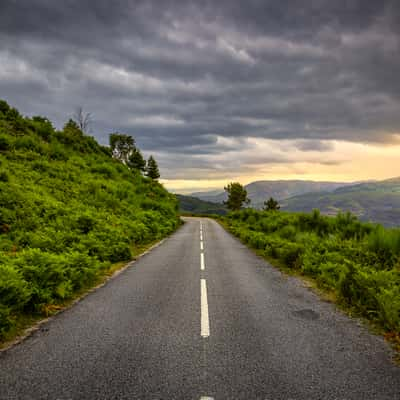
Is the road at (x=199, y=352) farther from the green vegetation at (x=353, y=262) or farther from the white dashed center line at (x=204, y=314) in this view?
the green vegetation at (x=353, y=262)

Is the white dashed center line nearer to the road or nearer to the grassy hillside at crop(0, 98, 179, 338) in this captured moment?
the road

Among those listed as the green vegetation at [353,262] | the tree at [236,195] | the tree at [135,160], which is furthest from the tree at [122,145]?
the green vegetation at [353,262]

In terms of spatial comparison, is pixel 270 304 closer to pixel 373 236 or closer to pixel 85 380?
pixel 85 380

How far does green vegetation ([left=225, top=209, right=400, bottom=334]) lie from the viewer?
617 cm

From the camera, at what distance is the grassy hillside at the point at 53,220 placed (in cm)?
648

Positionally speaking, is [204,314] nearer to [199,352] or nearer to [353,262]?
[199,352]

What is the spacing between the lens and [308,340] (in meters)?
4.87

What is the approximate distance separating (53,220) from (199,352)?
1048 centimetres

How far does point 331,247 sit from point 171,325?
8.72m

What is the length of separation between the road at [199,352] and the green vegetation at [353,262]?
732 millimetres

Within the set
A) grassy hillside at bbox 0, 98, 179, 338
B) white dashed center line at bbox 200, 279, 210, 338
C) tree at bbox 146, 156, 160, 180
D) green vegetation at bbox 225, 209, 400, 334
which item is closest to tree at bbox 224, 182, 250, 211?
tree at bbox 146, 156, 160, 180

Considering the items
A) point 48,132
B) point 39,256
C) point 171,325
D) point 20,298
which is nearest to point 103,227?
point 39,256

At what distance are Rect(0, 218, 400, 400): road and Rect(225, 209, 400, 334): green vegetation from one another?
73cm

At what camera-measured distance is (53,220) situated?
12445 millimetres
